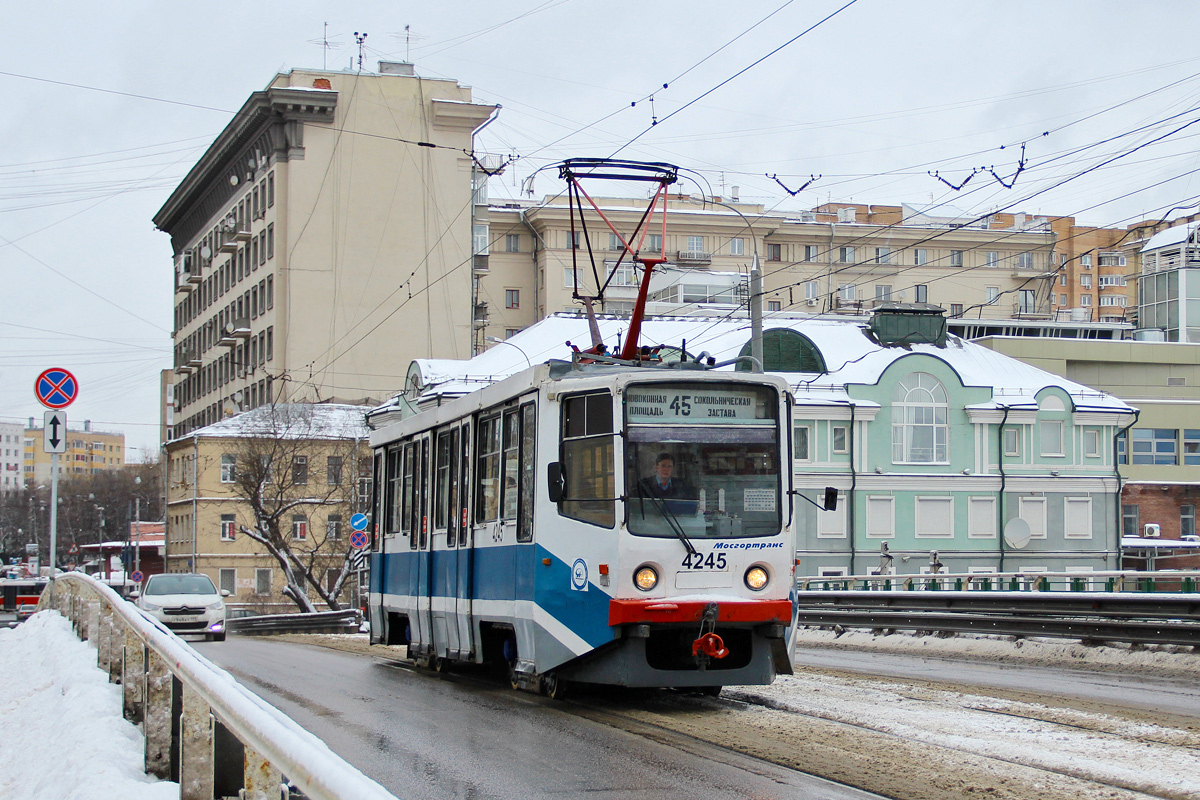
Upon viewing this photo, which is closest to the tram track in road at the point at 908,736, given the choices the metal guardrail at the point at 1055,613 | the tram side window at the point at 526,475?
the tram side window at the point at 526,475

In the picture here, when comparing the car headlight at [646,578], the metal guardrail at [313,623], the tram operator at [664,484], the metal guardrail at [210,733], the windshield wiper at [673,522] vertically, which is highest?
the tram operator at [664,484]

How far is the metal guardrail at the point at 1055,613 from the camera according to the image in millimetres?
17203

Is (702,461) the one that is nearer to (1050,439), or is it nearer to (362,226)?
(1050,439)

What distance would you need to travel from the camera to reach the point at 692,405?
11.8m

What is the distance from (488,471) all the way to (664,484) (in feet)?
8.67

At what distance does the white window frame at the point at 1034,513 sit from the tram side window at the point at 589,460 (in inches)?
1672

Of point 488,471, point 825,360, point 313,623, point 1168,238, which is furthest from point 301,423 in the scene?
point 1168,238

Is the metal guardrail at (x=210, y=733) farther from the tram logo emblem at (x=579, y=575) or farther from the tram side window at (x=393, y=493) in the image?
the tram side window at (x=393, y=493)

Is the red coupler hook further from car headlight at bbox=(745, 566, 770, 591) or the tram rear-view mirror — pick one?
the tram rear-view mirror

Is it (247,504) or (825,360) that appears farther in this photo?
(247,504)

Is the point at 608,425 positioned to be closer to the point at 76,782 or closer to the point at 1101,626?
the point at 76,782

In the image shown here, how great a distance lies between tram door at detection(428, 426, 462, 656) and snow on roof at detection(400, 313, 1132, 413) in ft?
111

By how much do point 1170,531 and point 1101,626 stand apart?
52.8m

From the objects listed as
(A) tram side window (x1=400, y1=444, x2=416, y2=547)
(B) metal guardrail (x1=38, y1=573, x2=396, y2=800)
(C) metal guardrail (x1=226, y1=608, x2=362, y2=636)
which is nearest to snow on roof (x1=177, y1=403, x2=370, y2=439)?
(C) metal guardrail (x1=226, y1=608, x2=362, y2=636)
